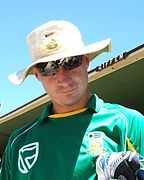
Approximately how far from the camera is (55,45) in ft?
10.1

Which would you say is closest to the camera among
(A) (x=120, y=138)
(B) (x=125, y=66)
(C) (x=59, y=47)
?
(A) (x=120, y=138)

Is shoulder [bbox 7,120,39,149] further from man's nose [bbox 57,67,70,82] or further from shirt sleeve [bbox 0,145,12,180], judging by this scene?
man's nose [bbox 57,67,70,82]

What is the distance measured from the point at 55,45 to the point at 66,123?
391mm

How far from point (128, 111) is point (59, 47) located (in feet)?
1.53

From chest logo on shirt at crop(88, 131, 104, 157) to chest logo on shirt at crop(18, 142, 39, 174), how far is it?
11.4 inches

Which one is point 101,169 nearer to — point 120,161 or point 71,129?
point 120,161

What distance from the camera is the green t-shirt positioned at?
2.85 meters

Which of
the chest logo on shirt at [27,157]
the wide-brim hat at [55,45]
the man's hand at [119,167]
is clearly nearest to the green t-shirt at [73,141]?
the chest logo on shirt at [27,157]

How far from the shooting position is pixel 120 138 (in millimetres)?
2863

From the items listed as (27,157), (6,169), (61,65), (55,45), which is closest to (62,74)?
(61,65)

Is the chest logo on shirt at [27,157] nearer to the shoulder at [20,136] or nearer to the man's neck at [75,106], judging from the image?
the shoulder at [20,136]

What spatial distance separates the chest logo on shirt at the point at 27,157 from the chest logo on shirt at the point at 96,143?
29cm

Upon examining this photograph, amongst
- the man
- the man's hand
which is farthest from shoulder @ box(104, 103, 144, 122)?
the man's hand

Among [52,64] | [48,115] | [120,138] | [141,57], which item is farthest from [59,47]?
[141,57]
